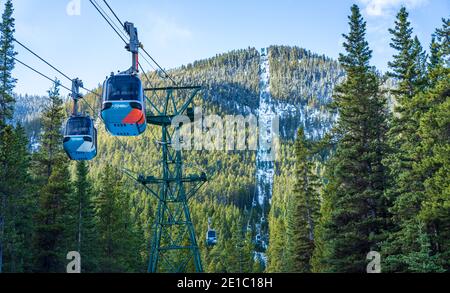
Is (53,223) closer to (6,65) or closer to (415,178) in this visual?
(6,65)

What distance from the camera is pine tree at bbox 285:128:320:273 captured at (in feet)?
139

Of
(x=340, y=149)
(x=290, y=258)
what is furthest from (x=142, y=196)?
(x=340, y=149)

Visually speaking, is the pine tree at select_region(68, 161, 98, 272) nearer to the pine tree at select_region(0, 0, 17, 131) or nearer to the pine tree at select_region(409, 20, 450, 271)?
the pine tree at select_region(0, 0, 17, 131)

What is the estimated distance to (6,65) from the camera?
36.8 m

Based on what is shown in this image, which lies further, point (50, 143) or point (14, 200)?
point (50, 143)

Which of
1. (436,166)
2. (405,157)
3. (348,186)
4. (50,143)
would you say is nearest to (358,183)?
(348,186)

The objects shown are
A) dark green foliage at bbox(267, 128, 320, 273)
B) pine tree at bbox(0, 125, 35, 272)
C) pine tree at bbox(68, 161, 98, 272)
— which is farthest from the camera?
dark green foliage at bbox(267, 128, 320, 273)

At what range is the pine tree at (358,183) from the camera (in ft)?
82.4

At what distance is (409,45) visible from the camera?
31.6m

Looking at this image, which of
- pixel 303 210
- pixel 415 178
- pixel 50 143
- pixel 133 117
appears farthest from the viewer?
pixel 303 210

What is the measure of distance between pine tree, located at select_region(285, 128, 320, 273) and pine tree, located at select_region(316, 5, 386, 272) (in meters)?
15.0

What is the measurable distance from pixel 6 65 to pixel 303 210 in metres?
28.8

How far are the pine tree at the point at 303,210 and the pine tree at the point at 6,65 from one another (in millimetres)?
24903

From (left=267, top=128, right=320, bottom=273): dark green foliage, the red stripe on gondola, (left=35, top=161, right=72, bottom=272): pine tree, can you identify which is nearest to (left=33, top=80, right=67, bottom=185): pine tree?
(left=35, top=161, right=72, bottom=272): pine tree
